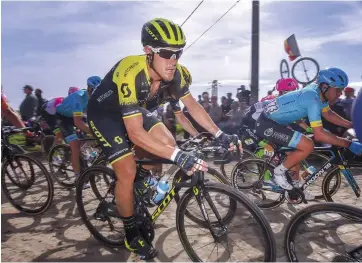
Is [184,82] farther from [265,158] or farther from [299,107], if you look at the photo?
[265,158]

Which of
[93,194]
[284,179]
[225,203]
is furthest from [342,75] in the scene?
[93,194]

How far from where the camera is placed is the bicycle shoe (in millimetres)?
3400

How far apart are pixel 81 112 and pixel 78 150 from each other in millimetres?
915

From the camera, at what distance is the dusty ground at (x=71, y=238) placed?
3.71 meters

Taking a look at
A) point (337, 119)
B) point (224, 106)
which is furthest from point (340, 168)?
point (224, 106)

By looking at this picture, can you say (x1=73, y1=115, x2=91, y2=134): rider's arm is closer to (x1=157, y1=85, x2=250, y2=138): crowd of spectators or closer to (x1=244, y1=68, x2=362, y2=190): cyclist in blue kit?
(x1=244, y1=68, x2=362, y2=190): cyclist in blue kit

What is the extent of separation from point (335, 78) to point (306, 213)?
117 inches

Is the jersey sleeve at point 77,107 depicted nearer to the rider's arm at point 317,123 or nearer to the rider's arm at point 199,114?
the rider's arm at point 199,114

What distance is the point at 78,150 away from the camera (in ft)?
21.8

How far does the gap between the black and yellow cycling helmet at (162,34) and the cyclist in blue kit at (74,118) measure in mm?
3354

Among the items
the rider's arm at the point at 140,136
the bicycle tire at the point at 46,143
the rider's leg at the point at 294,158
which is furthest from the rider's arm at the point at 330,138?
the bicycle tire at the point at 46,143

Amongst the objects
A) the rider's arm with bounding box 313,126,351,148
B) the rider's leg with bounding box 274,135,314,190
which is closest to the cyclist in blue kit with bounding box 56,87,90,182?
the rider's leg with bounding box 274,135,314,190

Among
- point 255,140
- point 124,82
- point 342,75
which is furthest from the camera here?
point 255,140

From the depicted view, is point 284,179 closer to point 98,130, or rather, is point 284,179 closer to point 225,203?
point 225,203
